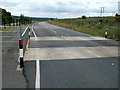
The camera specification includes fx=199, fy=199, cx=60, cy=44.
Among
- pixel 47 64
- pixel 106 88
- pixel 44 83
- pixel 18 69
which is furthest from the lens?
pixel 47 64

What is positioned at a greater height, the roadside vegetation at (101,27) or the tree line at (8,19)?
the tree line at (8,19)

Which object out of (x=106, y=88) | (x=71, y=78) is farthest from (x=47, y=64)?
(x=106, y=88)

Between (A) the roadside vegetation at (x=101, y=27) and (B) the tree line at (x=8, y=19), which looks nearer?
(A) the roadside vegetation at (x=101, y=27)

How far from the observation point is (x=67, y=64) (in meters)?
8.21

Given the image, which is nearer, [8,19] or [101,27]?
[101,27]

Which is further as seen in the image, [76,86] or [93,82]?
[93,82]

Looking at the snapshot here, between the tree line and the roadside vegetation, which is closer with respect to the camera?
the roadside vegetation

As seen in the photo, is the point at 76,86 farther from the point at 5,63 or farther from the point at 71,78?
the point at 5,63

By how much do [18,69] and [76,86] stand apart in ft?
8.74

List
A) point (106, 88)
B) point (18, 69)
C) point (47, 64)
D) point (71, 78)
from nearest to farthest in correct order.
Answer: point (106, 88) < point (71, 78) < point (18, 69) < point (47, 64)

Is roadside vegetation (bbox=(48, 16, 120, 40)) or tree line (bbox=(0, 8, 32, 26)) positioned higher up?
tree line (bbox=(0, 8, 32, 26))

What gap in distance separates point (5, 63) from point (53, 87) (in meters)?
3.62

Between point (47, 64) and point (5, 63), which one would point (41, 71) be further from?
point (5, 63)

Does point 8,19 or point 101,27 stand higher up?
point 8,19
